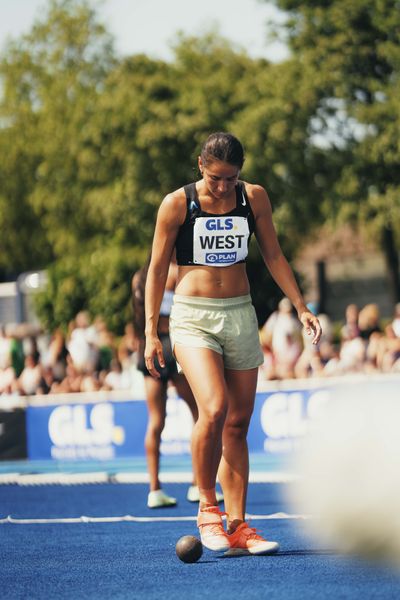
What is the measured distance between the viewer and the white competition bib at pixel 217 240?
6223mm

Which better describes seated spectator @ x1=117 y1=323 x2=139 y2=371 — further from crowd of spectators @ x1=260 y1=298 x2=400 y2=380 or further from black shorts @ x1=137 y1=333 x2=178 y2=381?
black shorts @ x1=137 y1=333 x2=178 y2=381

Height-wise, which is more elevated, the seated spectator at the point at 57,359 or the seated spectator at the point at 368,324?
the seated spectator at the point at 368,324

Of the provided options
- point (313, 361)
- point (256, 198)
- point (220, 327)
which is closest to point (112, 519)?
point (220, 327)

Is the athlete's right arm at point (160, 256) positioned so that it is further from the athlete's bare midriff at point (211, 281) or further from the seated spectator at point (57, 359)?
the seated spectator at point (57, 359)

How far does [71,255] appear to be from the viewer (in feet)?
182

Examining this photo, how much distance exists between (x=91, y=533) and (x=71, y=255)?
48.2m

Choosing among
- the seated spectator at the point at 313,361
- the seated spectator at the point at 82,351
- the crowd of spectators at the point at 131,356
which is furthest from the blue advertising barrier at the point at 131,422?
the seated spectator at the point at 82,351

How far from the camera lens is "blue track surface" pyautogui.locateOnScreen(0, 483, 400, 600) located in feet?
16.4

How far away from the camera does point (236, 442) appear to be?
21.2 feet

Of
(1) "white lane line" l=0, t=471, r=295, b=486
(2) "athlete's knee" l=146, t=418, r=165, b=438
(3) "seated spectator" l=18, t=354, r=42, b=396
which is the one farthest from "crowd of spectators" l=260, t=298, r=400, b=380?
(2) "athlete's knee" l=146, t=418, r=165, b=438

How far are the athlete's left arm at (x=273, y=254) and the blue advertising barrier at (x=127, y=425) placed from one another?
22.6 ft

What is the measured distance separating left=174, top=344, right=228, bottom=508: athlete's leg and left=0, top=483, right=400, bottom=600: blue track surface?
1.39ft

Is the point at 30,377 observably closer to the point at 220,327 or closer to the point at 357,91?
→ the point at 220,327

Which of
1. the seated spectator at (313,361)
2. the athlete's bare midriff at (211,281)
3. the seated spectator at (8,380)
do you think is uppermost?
the athlete's bare midriff at (211,281)
